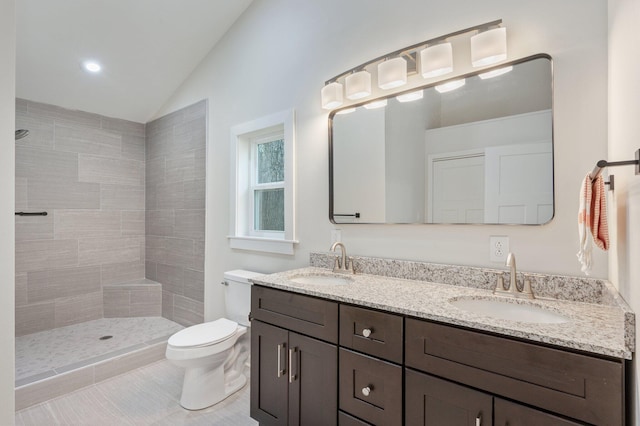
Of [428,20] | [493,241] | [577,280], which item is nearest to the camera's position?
[577,280]

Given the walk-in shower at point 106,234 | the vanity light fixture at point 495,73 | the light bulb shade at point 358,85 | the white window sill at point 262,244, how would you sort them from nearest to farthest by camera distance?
the vanity light fixture at point 495,73 < the light bulb shade at point 358,85 < the white window sill at point 262,244 < the walk-in shower at point 106,234

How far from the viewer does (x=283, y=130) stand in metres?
2.55

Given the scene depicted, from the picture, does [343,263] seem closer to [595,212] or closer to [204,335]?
[204,335]

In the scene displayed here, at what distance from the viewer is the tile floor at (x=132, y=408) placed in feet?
6.41

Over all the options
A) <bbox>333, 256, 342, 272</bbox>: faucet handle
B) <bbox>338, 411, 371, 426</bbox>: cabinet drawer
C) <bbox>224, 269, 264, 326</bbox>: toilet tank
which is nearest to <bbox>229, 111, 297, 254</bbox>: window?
<bbox>224, 269, 264, 326</bbox>: toilet tank

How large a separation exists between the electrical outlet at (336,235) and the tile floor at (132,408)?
1202 mm

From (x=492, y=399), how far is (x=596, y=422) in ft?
0.82

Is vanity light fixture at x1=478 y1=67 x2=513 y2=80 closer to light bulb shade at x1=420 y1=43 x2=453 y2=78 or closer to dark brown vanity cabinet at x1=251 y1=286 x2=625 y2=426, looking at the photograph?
light bulb shade at x1=420 y1=43 x2=453 y2=78

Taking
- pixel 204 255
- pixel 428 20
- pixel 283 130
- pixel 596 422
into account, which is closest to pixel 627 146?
pixel 596 422

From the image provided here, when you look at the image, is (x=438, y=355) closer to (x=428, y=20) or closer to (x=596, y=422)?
(x=596, y=422)

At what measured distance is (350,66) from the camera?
2.04m

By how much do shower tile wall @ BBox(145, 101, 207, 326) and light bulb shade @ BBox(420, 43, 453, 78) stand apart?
217 centimetres

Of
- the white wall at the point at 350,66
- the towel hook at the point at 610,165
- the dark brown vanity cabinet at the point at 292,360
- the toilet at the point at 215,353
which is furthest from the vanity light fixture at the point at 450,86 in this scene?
the toilet at the point at 215,353

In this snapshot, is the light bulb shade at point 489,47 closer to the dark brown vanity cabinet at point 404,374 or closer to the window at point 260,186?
the dark brown vanity cabinet at point 404,374
